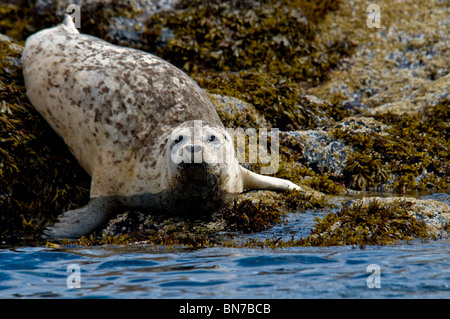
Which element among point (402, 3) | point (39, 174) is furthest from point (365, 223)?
point (402, 3)

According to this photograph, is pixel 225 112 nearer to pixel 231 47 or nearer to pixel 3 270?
pixel 231 47

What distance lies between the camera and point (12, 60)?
24.1 feet

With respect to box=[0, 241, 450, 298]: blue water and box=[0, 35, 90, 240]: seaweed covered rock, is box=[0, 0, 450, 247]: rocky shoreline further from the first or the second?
box=[0, 241, 450, 298]: blue water

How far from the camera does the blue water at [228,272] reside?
3.45 metres

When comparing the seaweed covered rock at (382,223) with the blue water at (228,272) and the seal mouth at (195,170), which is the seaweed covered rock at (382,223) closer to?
the blue water at (228,272)

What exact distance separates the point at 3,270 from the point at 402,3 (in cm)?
835

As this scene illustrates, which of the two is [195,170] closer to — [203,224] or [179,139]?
[179,139]

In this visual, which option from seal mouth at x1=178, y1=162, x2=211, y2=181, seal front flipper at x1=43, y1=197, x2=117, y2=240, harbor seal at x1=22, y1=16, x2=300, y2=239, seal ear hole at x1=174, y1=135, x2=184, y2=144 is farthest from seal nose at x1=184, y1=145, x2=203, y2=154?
seal front flipper at x1=43, y1=197, x2=117, y2=240

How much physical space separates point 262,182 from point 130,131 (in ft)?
4.55

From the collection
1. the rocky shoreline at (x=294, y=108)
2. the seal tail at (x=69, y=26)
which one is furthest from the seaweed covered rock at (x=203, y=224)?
the seal tail at (x=69, y=26)

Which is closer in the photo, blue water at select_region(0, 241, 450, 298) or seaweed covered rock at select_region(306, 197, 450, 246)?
blue water at select_region(0, 241, 450, 298)

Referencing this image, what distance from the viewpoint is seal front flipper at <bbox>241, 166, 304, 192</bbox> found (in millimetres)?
6031

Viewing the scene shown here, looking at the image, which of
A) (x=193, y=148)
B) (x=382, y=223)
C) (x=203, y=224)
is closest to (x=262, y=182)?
(x=203, y=224)

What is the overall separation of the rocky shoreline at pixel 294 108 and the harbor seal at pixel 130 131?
18 cm
